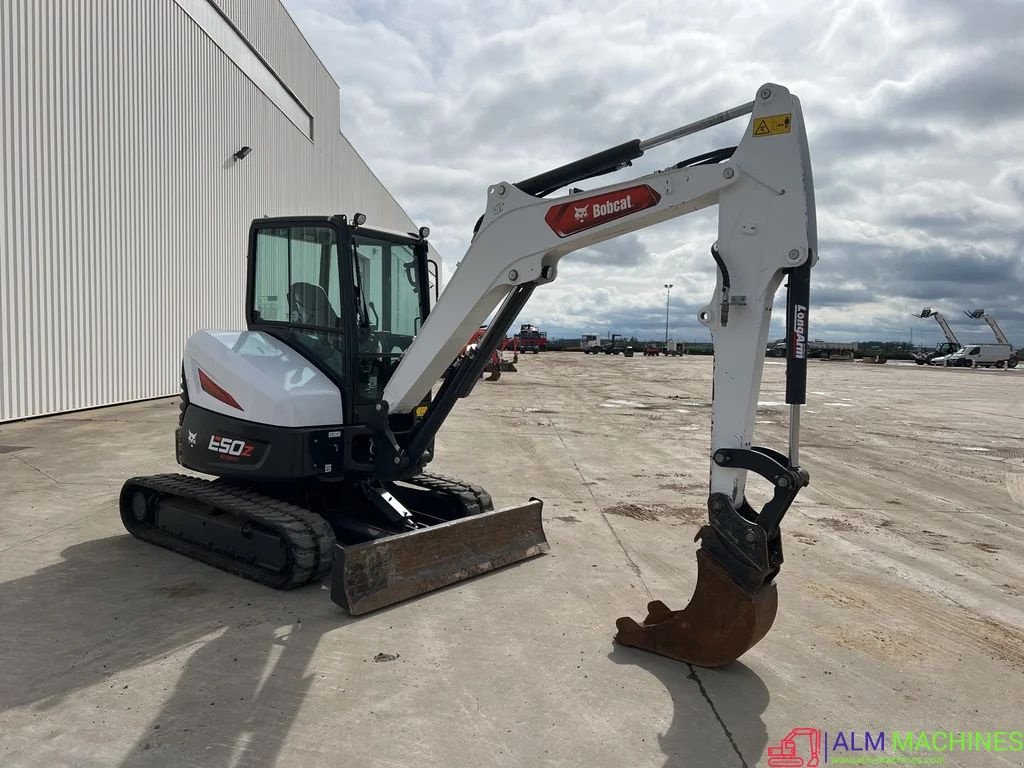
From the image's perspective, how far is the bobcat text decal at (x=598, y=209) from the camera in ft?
14.4

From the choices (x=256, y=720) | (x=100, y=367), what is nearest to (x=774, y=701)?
(x=256, y=720)

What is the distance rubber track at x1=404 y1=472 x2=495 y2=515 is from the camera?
6.34 metres

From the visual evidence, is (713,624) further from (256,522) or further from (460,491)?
(256,522)

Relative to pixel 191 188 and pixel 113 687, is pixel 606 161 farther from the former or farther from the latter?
pixel 191 188

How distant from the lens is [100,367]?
14.7 metres

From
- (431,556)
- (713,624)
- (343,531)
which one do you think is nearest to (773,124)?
(713,624)

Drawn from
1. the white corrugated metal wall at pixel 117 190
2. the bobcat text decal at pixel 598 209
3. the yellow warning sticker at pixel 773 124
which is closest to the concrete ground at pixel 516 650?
the bobcat text decal at pixel 598 209

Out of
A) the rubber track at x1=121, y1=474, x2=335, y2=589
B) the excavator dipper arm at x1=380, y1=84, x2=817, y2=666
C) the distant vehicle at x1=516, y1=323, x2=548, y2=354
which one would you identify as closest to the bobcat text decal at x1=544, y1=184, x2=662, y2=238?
the excavator dipper arm at x1=380, y1=84, x2=817, y2=666

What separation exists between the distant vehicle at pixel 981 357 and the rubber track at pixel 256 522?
63141 millimetres

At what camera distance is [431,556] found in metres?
5.32

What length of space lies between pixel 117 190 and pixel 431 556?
13.3m

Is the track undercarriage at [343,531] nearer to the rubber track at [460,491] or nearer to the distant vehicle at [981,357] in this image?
the rubber track at [460,491]

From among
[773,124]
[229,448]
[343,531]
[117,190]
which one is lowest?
[343,531]

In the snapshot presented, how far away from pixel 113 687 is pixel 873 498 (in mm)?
8372
